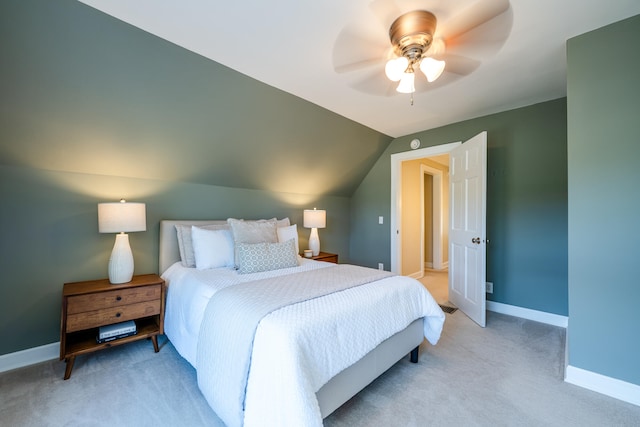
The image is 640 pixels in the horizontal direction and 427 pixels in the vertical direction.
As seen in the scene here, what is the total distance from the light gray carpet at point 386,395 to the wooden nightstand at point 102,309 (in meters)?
0.18

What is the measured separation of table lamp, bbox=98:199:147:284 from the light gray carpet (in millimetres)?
692

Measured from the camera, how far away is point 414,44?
163cm

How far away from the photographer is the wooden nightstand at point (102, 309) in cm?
187

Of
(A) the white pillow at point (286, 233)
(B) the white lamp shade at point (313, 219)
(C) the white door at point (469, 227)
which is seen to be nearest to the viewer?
(C) the white door at point (469, 227)

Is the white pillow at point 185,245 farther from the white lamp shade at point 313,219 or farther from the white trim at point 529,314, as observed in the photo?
the white trim at point 529,314

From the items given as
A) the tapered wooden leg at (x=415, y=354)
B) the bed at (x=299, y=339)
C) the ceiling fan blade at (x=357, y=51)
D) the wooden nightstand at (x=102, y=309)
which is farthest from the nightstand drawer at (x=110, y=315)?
the ceiling fan blade at (x=357, y=51)

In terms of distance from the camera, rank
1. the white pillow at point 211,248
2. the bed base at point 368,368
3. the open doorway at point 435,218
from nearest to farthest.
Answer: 1. the bed base at point 368,368
2. the white pillow at point 211,248
3. the open doorway at point 435,218

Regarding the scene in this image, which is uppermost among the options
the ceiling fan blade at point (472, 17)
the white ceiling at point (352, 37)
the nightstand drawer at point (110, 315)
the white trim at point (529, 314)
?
the white ceiling at point (352, 37)

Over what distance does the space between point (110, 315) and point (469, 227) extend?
3.50m

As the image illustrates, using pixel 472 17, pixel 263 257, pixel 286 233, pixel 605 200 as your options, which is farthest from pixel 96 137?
pixel 605 200

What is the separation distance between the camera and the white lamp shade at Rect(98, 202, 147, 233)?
82.2 inches

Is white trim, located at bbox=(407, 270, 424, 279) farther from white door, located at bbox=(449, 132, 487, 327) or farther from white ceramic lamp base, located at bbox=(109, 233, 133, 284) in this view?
white ceramic lamp base, located at bbox=(109, 233, 133, 284)

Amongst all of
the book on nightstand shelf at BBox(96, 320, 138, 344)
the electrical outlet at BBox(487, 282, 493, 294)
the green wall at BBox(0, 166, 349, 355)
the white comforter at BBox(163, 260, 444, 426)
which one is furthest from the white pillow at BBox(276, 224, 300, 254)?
the electrical outlet at BBox(487, 282, 493, 294)

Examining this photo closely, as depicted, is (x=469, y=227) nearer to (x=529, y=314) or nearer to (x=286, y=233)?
(x=529, y=314)
